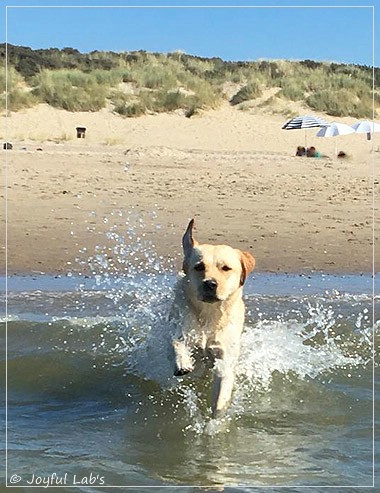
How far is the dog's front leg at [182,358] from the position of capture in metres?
5.35

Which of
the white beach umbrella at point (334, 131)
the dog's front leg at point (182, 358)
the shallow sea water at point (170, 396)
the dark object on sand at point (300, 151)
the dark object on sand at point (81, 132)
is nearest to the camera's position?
the shallow sea water at point (170, 396)

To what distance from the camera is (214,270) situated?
546cm

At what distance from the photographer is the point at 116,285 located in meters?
9.70

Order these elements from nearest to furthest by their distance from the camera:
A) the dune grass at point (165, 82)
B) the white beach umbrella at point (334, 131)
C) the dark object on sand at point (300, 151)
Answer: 1. the dark object on sand at point (300, 151)
2. the white beach umbrella at point (334, 131)
3. the dune grass at point (165, 82)

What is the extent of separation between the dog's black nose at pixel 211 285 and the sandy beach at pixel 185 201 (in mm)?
4949

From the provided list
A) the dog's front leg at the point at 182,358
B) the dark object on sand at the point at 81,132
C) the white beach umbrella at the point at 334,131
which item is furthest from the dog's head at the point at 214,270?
the white beach umbrella at the point at 334,131

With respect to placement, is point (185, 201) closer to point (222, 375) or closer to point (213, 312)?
point (213, 312)

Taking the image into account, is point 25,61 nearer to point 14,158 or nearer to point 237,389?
point 14,158

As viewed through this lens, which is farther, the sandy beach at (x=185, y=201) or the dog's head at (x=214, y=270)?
the sandy beach at (x=185, y=201)

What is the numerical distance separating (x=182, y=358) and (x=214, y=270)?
1.69ft

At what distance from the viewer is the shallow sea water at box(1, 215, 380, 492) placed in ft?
15.3

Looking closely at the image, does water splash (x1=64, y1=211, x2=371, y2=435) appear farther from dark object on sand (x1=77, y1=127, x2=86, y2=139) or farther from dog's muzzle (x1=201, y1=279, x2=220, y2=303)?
dark object on sand (x1=77, y1=127, x2=86, y2=139)

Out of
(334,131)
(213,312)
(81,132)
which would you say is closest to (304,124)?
(334,131)

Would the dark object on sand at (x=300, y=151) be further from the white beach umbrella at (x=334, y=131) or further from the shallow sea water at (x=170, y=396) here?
the shallow sea water at (x=170, y=396)
